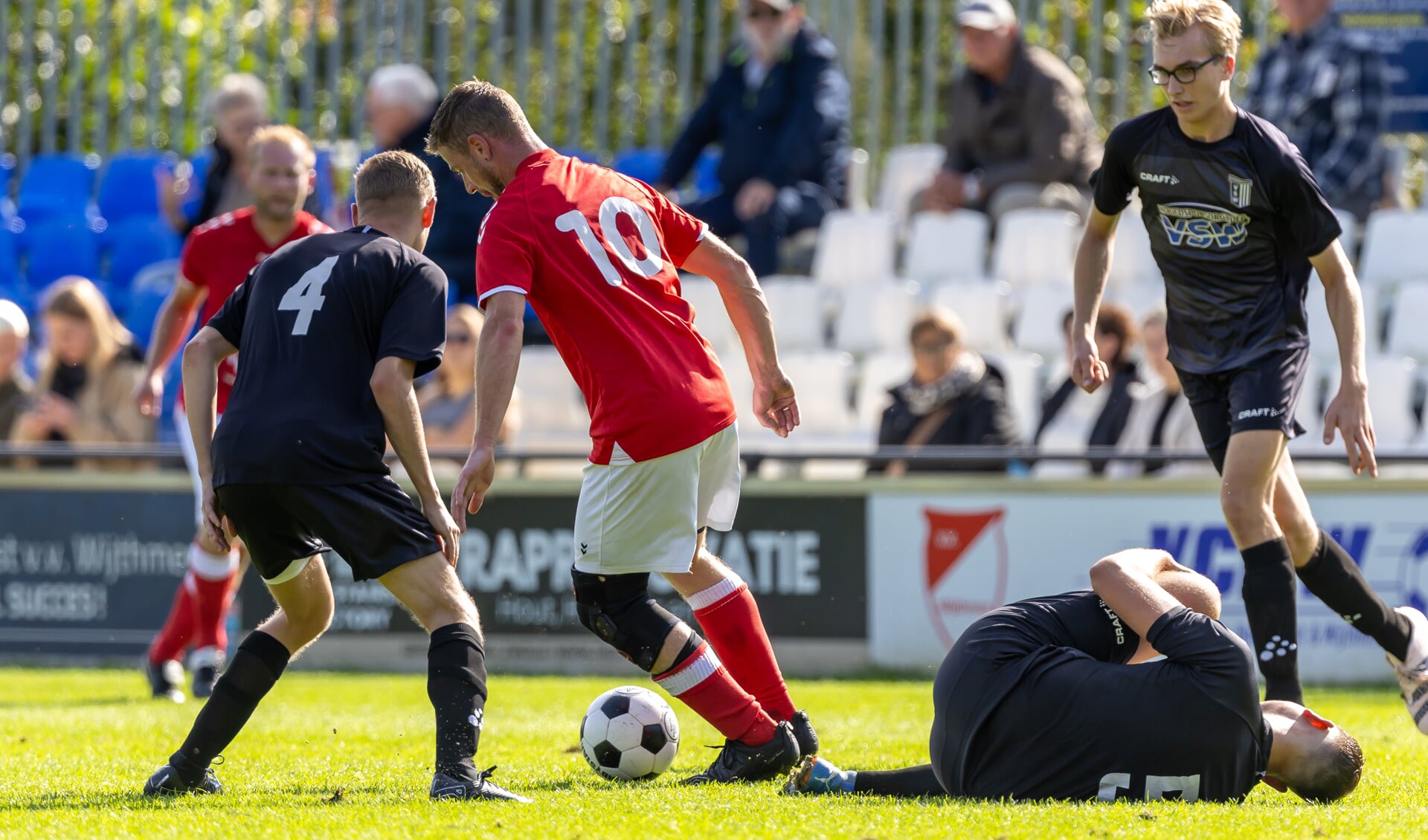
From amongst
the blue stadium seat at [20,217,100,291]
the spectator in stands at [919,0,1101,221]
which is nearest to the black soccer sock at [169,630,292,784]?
the spectator in stands at [919,0,1101,221]

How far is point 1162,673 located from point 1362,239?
799 centimetres

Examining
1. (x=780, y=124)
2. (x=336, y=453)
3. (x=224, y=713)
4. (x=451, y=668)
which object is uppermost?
(x=780, y=124)

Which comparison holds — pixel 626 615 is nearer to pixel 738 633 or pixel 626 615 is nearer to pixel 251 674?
pixel 738 633

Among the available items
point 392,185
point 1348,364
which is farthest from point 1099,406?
point 392,185

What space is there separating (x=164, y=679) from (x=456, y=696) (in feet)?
13.3

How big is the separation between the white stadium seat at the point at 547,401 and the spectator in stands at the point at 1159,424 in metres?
3.99

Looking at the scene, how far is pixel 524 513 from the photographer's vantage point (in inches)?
393

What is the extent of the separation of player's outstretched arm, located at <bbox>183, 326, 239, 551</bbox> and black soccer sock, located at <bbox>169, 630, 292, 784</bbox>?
37 centimetres

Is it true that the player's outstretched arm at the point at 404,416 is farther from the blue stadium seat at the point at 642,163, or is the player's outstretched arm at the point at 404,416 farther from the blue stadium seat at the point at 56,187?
the blue stadium seat at the point at 56,187

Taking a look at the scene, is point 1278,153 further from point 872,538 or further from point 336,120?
point 336,120

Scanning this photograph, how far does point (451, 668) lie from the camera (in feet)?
15.3

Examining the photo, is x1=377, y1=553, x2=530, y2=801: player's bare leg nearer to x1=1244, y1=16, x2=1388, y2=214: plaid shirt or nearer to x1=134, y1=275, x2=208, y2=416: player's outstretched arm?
x1=134, y1=275, x2=208, y2=416: player's outstretched arm

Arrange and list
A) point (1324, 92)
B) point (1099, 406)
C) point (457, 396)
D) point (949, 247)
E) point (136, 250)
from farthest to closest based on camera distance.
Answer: point (136, 250) → point (949, 247) → point (1324, 92) → point (457, 396) → point (1099, 406)

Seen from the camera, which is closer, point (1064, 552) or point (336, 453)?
point (336, 453)
